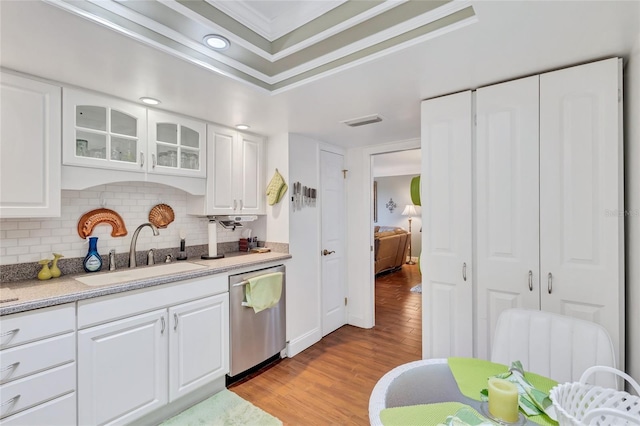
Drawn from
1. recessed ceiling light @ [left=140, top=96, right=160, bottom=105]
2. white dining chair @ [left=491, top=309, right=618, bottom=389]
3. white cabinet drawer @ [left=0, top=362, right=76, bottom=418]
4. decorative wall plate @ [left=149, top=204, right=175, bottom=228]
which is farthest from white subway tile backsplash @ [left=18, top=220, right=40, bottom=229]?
white dining chair @ [left=491, top=309, right=618, bottom=389]

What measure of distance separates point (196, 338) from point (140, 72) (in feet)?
6.02

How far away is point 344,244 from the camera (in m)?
3.78

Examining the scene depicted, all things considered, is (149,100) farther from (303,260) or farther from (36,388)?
(303,260)

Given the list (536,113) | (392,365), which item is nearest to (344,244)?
(392,365)

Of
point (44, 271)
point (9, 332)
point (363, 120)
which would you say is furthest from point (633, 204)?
point (44, 271)

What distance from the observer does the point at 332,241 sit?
3.59 metres

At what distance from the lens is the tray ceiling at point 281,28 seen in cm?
132

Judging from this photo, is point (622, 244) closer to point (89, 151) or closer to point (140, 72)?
point (140, 72)

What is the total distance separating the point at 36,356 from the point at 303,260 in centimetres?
209

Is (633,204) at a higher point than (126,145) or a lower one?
lower

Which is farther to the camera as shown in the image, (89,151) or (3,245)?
(89,151)

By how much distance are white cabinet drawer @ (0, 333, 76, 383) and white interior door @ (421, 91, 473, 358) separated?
2.24 meters

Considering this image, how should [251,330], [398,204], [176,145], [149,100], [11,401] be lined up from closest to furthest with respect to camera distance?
[11,401], [149,100], [176,145], [251,330], [398,204]

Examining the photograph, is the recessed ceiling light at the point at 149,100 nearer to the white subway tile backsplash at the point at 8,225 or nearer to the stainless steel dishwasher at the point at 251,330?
the white subway tile backsplash at the point at 8,225
